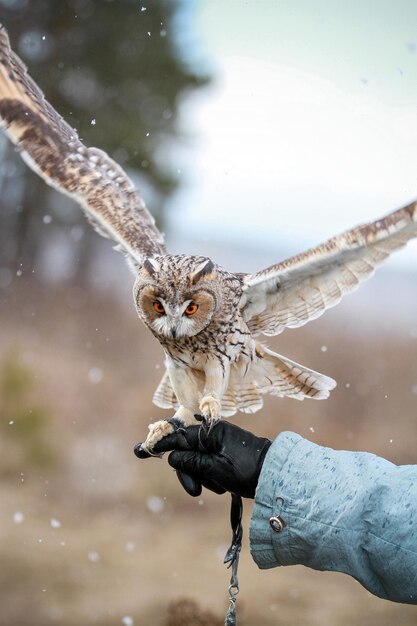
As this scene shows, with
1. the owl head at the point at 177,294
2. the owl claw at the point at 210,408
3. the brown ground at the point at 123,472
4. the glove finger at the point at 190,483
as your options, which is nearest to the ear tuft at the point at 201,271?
the owl head at the point at 177,294

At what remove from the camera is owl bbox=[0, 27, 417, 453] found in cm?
124

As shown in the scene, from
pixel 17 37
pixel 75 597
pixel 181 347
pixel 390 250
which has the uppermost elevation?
pixel 17 37

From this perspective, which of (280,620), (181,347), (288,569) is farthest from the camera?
(288,569)

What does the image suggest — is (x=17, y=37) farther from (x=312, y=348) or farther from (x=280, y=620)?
(x=280, y=620)

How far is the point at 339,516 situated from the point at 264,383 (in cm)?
53

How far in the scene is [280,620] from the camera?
11.8 feet

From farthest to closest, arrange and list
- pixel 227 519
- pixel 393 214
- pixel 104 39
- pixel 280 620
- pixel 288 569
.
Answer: pixel 104 39
pixel 227 519
pixel 288 569
pixel 280 620
pixel 393 214

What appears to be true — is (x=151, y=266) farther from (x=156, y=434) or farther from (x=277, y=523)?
(x=277, y=523)

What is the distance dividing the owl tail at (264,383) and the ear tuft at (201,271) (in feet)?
0.84

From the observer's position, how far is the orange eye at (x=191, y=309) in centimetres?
125

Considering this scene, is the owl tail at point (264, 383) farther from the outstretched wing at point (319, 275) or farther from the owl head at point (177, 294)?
the owl head at point (177, 294)

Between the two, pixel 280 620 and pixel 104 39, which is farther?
pixel 104 39

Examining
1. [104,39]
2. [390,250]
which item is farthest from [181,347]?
[104,39]

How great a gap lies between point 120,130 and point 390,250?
3.36 metres
